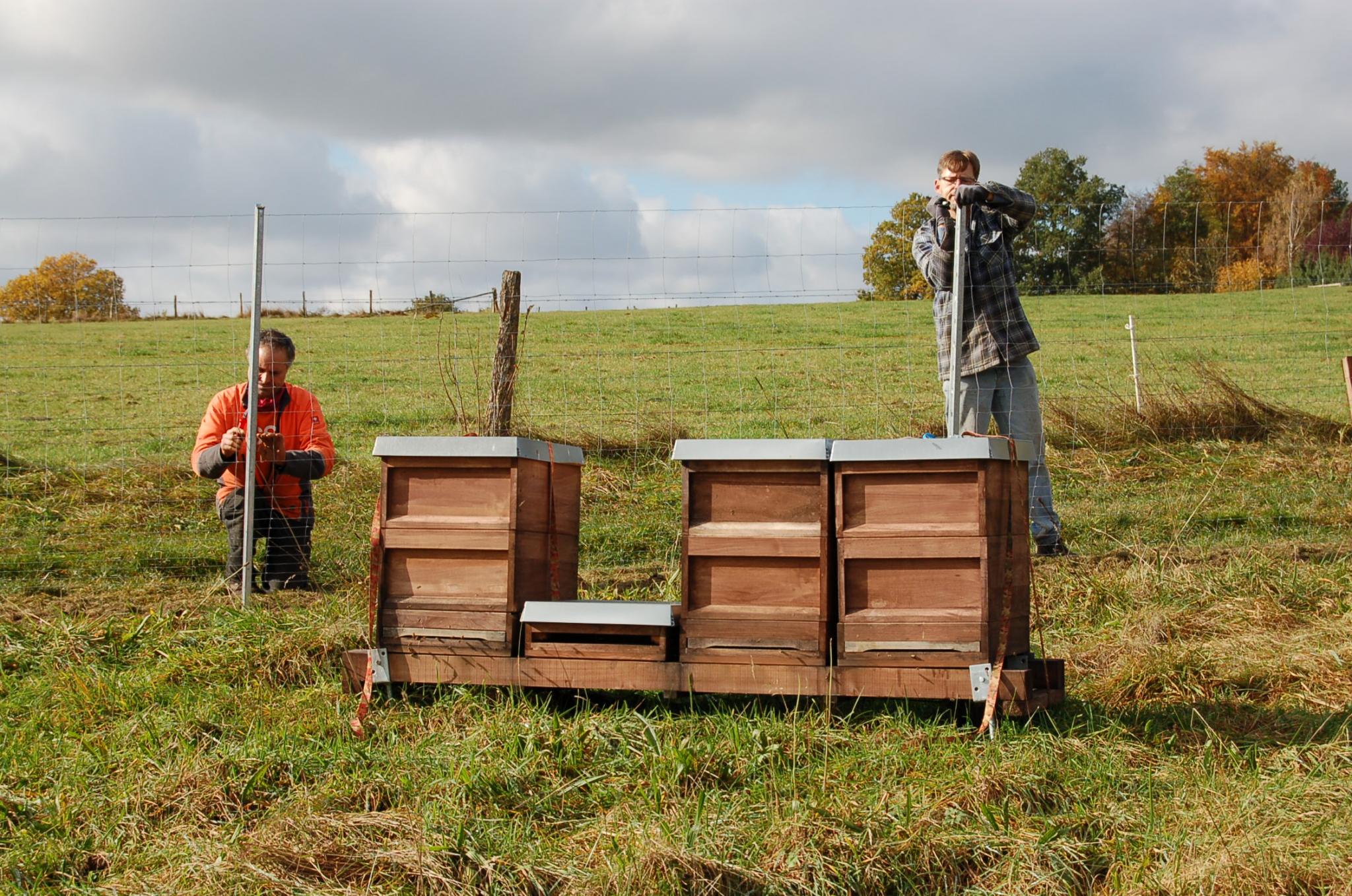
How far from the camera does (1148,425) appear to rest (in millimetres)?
9891

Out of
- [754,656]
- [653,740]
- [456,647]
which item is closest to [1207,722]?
[754,656]

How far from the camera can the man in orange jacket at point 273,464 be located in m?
6.64

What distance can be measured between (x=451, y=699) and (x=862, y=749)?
1.65 m

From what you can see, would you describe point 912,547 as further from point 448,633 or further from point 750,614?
point 448,633

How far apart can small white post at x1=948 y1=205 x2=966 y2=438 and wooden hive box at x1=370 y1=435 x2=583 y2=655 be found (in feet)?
7.95

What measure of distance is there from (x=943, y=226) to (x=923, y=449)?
9.15ft

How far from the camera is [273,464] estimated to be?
21.9 ft

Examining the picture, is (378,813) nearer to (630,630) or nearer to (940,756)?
(630,630)

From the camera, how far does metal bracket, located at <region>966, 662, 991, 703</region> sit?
13.4 feet

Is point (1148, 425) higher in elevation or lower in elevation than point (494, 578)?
higher

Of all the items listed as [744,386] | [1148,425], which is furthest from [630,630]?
[744,386]

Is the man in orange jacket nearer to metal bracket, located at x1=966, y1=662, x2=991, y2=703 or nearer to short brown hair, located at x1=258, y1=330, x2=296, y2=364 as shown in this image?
short brown hair, located at x1=258, y1=330, x2=296, y2=364

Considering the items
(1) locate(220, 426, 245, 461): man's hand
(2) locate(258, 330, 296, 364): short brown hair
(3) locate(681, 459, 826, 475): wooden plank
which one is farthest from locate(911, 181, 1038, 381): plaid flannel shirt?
(1) locate(220, 426, 245, 461): man's hand

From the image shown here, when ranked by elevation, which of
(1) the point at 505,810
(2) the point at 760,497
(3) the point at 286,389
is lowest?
(1) the point at 505,810
